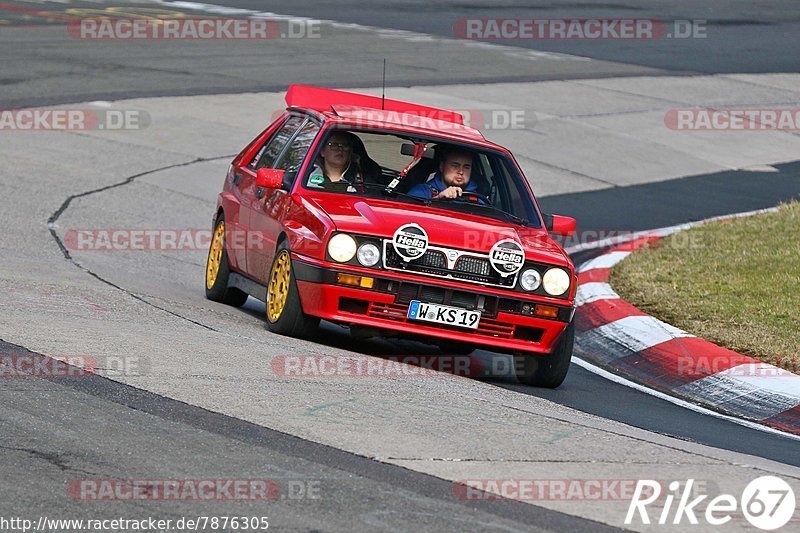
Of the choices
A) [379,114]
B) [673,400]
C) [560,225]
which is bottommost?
[673,400]

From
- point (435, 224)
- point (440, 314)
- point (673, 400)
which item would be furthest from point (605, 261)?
point (440, 314)

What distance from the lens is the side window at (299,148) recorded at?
31.6 feet

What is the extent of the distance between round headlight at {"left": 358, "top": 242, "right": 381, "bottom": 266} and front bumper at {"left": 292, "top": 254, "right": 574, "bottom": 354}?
57 millimetres

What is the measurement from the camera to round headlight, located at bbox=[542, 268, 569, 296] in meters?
8.49

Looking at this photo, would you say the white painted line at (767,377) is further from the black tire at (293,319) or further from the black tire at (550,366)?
the black tire at (293,319)

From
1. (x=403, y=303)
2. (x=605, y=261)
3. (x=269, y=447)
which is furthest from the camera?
(x=605, y=261)

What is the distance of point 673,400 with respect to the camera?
880cm

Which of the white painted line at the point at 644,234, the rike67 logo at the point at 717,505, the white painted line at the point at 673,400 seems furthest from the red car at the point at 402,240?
the white painted line at the point at 644,234

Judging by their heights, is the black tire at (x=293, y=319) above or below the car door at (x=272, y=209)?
below

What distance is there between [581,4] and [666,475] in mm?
30463

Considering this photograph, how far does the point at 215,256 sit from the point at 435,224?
107 inches

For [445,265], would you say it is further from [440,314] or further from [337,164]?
[337,164]

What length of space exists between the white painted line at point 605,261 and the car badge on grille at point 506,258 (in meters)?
4.20

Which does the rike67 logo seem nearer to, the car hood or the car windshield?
the car hood
